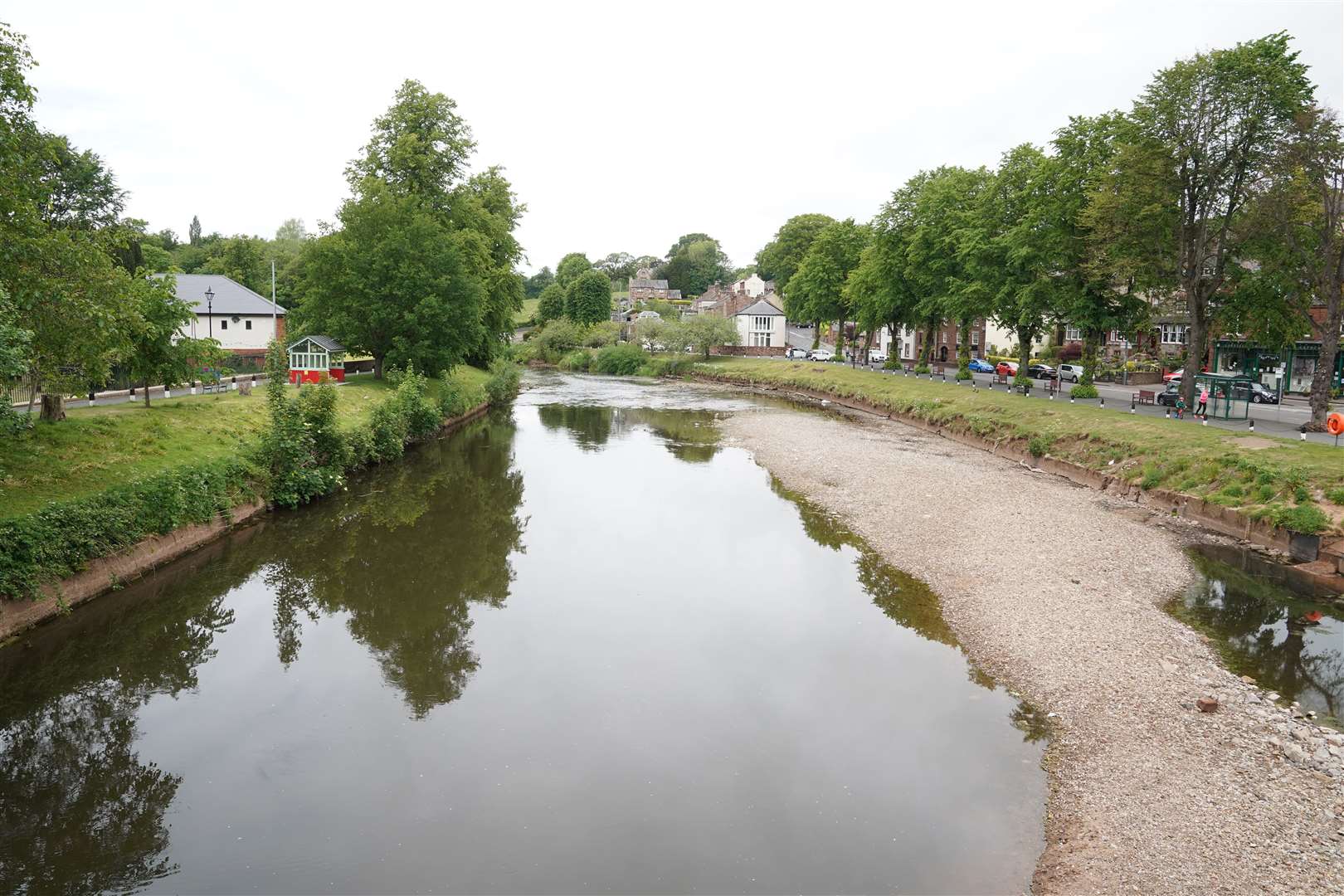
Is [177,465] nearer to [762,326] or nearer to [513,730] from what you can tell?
[513,730]

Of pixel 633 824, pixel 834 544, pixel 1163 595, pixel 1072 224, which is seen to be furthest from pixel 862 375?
pixel 633 824

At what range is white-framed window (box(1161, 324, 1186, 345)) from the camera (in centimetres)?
6362

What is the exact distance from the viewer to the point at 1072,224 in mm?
40312

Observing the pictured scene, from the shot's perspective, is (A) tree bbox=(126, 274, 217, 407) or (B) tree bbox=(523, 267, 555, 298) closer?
(A) tree bbox=(126, 274, 217, 407)

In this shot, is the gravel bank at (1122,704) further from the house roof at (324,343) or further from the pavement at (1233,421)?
the house roof at (324,343)

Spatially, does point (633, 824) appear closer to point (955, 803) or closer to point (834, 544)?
point (955, 803)

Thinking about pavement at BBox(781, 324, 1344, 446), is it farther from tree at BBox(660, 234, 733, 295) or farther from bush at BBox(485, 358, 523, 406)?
tree at BBox(660, 234, 733, 295)

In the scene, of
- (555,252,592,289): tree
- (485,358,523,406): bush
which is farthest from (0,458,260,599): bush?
(555,252,592,289): tree

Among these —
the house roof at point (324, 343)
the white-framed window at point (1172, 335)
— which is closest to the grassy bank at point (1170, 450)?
the white-framed window at point (1172, 335)

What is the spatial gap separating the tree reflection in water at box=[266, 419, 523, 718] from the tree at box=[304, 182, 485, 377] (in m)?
13.2

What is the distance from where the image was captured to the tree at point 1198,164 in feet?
101

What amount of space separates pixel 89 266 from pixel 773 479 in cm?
2283

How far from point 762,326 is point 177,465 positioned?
91322 mm

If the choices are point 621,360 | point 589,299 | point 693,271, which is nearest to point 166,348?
point 621,360
